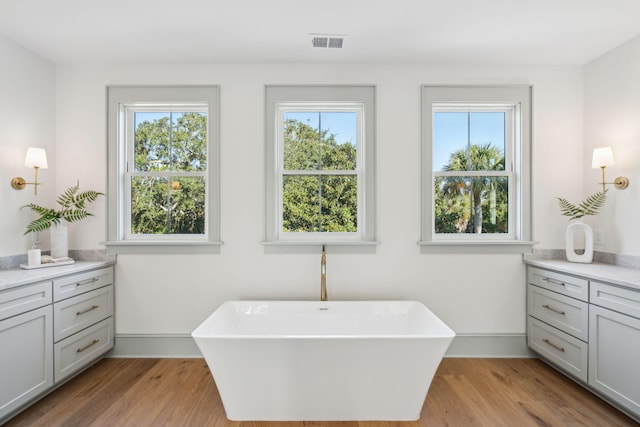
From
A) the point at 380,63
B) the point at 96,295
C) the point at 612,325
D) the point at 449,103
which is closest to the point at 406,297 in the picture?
the point at 612,325

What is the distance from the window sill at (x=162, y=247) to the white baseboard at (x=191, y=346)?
28.0 inches

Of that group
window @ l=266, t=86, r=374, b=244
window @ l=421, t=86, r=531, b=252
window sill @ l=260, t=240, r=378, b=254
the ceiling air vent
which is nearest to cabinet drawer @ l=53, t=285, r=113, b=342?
window sill @ l=260, t=240, r=378, b=254

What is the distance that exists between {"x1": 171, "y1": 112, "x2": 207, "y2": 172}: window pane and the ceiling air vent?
1.18 metres

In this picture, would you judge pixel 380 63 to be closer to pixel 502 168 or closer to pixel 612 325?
pixel 502 168

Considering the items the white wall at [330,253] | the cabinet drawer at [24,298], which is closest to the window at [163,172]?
the white wall at [330,253]

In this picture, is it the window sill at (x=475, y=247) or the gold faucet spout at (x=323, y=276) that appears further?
the window sill at (x=475, y=247)

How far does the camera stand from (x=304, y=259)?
9.28 feet

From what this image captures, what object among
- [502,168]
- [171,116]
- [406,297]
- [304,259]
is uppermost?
[171,116]

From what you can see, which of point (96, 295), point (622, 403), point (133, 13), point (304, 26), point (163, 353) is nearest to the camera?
point (622, 403)

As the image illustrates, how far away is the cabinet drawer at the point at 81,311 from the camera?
2.26 meters

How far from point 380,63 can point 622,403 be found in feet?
9.37

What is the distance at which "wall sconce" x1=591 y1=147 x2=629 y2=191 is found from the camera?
2.48m

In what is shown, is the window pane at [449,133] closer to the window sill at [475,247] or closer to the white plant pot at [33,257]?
the window sill at [475,247]

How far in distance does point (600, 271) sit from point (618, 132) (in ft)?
3.65
